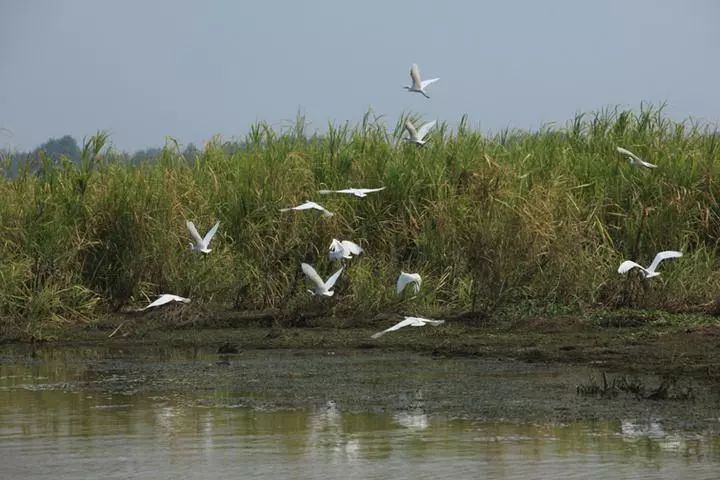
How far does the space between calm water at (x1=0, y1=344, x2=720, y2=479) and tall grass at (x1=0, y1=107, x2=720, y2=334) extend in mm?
3706

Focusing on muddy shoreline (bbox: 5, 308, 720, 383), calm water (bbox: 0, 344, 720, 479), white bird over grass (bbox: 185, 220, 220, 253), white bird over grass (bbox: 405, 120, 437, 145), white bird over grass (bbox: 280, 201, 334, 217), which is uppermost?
white bird over grass (bbox: 405, 120, 437, 145)

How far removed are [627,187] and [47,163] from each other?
5.93 metres

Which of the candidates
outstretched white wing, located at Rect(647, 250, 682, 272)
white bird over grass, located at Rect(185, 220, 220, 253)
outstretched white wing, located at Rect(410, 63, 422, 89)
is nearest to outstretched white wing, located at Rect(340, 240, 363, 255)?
white bird over grass, located at Rect(185, 220, 220, 253)

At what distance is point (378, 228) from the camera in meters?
13.2

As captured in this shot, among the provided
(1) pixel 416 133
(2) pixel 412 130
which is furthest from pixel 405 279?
(1) pixel 416 133

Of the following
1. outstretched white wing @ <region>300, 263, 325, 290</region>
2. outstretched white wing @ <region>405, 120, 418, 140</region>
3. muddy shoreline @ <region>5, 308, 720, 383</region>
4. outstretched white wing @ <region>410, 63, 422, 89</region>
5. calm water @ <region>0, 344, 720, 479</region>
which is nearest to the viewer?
calm water @ <region>0, 344, 720, 479</region>

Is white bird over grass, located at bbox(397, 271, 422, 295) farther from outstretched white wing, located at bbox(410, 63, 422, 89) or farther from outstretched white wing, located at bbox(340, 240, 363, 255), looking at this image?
outstretched white wing, located at bbox(410, 63, 422, 89)

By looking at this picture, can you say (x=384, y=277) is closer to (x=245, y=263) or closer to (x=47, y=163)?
(x=245, y=263)

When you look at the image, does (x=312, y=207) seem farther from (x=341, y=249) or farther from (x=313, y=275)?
(x=313, y=275)

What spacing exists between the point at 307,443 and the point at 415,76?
774 cm

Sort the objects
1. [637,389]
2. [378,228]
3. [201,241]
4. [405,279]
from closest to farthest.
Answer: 1. [637,389]
2. [405,279]
3. [201,241]
4. [378,228]

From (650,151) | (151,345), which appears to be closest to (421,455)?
(151,345)

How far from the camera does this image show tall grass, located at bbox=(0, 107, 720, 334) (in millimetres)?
11984

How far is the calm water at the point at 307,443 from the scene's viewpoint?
6.25 m
